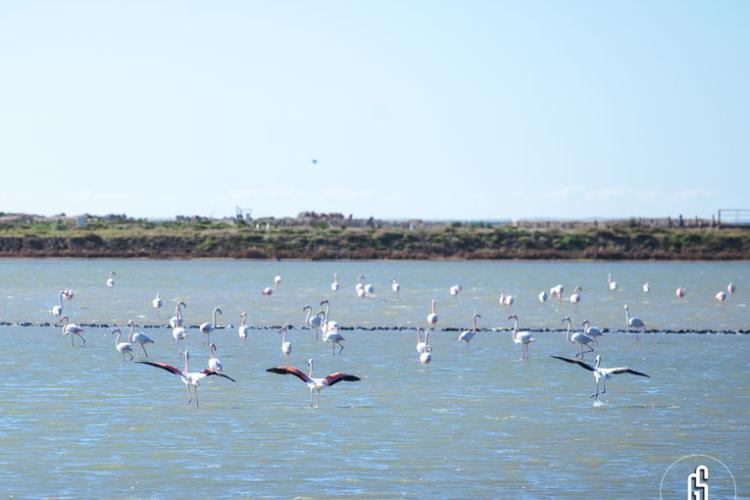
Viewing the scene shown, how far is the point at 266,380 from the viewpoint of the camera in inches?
1183

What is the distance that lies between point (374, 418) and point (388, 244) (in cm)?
8637

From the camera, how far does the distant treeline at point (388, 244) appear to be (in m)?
109

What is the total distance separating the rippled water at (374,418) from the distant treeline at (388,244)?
60.5m

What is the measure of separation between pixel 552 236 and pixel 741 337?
72.4m

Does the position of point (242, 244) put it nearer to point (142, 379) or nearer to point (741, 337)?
point (741, 337)

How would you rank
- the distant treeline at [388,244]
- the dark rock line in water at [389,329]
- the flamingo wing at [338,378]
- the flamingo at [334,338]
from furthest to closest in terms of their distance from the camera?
the distant treeline at [388,244], the dark rock line in water at [389,329], the flamingo at [334,338], the flamingo wing at [338,378]

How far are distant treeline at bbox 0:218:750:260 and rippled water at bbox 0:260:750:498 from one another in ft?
198

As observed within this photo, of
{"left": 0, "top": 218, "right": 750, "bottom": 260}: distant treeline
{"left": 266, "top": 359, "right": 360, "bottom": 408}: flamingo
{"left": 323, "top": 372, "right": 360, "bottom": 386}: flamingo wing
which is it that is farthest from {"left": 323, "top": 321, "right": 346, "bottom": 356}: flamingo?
{"left": 0, "top": 218, "right": 750, "bottom": 260}: distant treeline

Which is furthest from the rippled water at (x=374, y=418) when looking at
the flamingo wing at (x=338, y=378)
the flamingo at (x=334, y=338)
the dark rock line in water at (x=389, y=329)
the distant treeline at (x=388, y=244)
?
the distant treeline at (x=388, y=244)

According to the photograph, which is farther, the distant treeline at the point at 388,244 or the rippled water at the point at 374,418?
the distant treeline at the point at 388,244

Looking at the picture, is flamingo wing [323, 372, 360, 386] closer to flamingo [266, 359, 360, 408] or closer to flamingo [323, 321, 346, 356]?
flamingo [266, 359, 360, 408]

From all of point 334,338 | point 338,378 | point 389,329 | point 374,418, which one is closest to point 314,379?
point 374,418

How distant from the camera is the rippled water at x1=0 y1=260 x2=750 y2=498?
19.9 metres

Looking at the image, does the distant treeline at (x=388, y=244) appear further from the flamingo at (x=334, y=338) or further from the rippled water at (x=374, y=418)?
the flamingo at (x=334, y=338)
